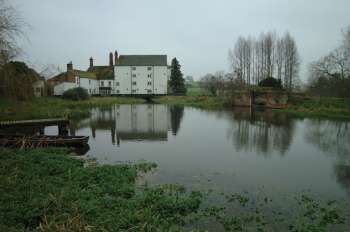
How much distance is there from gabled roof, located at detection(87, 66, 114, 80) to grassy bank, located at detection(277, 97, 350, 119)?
49.0m

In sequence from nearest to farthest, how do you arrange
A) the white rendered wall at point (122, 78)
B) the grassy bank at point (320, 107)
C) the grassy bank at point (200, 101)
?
the grassy bank at point (320, 107) < the grassy bank at point (200, 101) < the white rendered wall at point (122, 78)

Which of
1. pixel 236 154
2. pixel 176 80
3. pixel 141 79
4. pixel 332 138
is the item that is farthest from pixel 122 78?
pixel 236 154

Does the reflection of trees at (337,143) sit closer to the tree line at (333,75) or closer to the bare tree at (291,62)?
the tree line at (333,75)

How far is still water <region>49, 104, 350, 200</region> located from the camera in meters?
10.3

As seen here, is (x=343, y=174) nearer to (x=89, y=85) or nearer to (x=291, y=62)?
(x=291, y=62)

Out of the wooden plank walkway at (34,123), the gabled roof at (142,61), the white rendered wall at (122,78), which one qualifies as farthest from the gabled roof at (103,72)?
the wooden plank walkway at (34,123)

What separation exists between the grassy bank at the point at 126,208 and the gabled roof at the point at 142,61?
66.1m

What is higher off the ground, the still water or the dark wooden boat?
the dark wooden boat

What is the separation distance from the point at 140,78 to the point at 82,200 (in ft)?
222

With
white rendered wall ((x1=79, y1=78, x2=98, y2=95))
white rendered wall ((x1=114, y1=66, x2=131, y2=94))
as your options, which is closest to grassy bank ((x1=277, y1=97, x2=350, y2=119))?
white rendered wall ((x1=114, y1=66, x2=131, y2=94))

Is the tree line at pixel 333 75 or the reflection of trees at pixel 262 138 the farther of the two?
the tree line at pixel 333 75

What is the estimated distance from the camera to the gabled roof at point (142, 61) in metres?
74.0

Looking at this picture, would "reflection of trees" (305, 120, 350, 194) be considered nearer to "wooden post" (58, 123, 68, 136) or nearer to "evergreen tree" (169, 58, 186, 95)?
"wooden post" (58, 123, 68, 136)

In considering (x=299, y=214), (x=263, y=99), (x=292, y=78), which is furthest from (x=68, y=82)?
(x=299, y=214)
